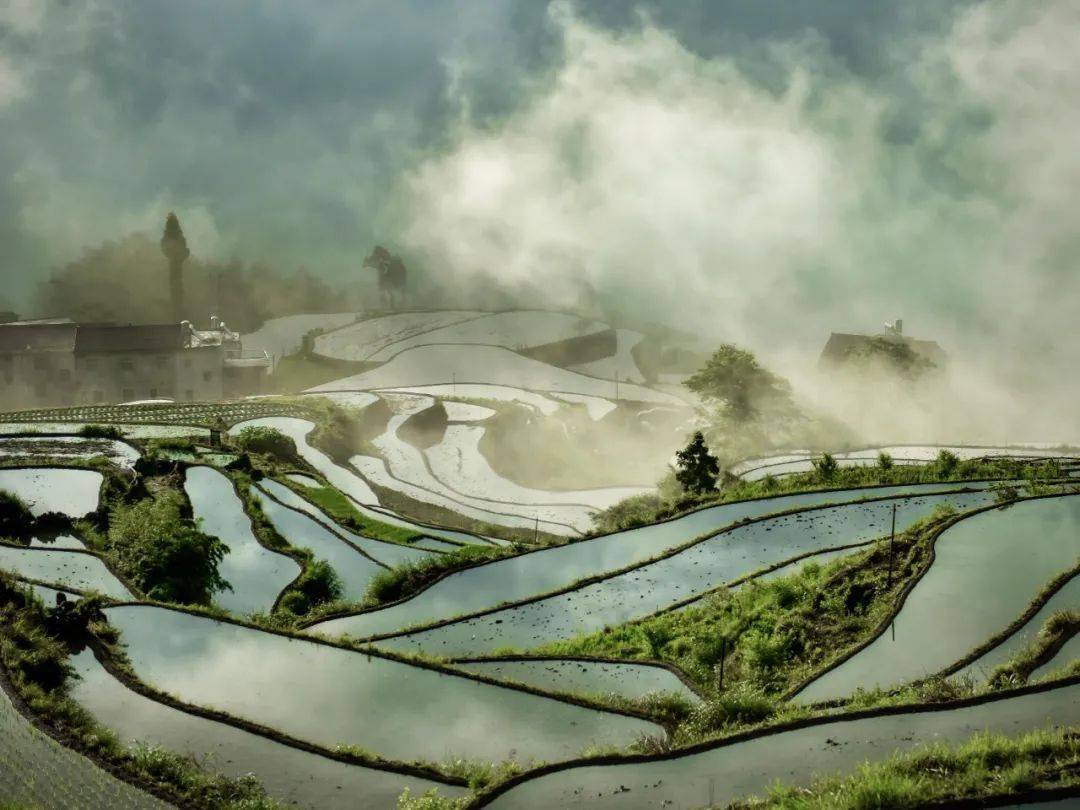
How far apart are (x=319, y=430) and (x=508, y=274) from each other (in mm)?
36835

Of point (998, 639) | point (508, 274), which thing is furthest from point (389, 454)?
point (508, 274)

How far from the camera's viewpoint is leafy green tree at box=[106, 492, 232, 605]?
52.6ft

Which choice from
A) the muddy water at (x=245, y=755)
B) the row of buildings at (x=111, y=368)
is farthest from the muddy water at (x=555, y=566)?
the row of buildings at (x=111, y=368)

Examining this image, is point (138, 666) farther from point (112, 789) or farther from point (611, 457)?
point (611, 457)

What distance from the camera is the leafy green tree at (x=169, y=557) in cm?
1603

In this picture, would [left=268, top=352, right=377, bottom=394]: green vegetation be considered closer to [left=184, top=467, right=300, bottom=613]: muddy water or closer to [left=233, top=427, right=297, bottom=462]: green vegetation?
[left=233, top=427, right=297, bottom=462]: green vegetation

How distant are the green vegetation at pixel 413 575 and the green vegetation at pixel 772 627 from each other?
3.54m

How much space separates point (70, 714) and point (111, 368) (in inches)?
1723

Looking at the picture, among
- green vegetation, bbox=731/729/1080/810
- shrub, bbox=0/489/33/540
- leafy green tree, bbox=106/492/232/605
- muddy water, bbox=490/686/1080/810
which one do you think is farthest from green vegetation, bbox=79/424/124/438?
green vegetation, bbox=731/729/1080/810

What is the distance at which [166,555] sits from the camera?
53.4ft

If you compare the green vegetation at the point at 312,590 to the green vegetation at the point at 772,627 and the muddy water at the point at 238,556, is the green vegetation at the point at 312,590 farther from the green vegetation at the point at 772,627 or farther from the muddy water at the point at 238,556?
the green vegetation at the point at 772,627

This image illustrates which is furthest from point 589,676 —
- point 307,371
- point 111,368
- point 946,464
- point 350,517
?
point 307,371

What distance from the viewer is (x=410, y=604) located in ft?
50.9

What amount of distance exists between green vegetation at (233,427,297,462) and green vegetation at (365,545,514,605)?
14.0m
